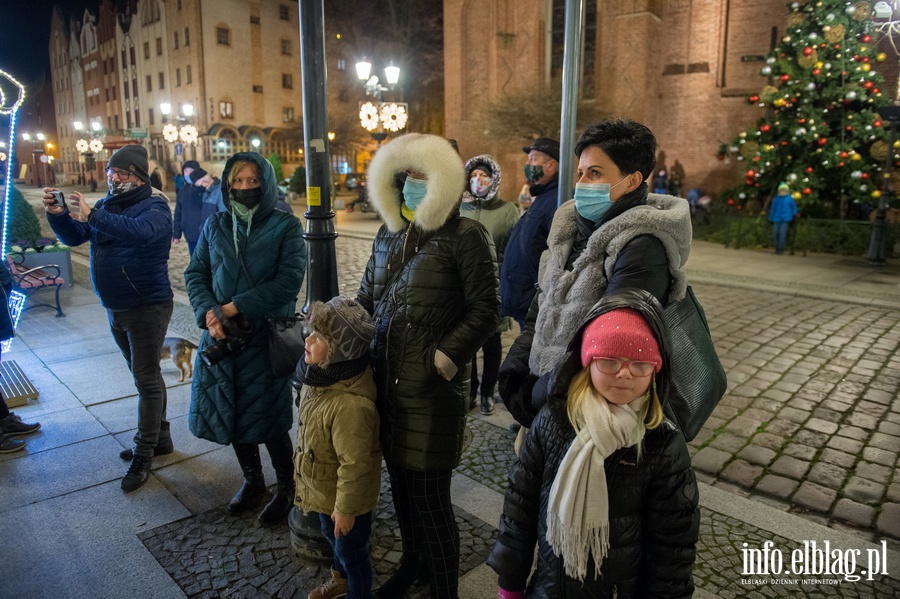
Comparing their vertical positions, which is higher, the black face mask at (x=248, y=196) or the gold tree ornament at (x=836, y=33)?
the gold tree ornament at (x=836, y=33)

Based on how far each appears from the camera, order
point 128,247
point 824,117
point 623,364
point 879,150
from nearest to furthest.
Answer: point 623,364 → point 128,247 → point 879,150 → point 824,117

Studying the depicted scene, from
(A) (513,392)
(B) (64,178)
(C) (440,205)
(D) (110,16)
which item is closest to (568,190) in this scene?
(C) (440,205)

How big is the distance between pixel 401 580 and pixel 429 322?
1.28 meters

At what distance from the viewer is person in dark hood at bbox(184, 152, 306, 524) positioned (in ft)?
11.0

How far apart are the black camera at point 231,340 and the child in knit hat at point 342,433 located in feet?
2.64

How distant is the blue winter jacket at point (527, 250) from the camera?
176 inches

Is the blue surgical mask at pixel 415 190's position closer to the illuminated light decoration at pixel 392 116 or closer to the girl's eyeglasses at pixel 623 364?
the girl's eyeglasses at pixel 623 364

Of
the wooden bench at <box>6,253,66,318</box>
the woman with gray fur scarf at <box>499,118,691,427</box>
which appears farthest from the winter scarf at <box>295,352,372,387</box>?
the wooden bench at <box>6,253,66,318</box>

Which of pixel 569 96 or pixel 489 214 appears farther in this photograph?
pixel 489 214

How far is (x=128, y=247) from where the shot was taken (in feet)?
12.9

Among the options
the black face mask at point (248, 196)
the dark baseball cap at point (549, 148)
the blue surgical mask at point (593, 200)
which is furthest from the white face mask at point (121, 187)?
the blue surgical mask at point (593, 200)

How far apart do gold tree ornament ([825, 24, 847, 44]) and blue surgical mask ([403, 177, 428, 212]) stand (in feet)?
52.3

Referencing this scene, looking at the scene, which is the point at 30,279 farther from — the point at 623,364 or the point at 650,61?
the point at 650,61

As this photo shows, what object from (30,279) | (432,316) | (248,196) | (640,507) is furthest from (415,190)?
(30,279)
